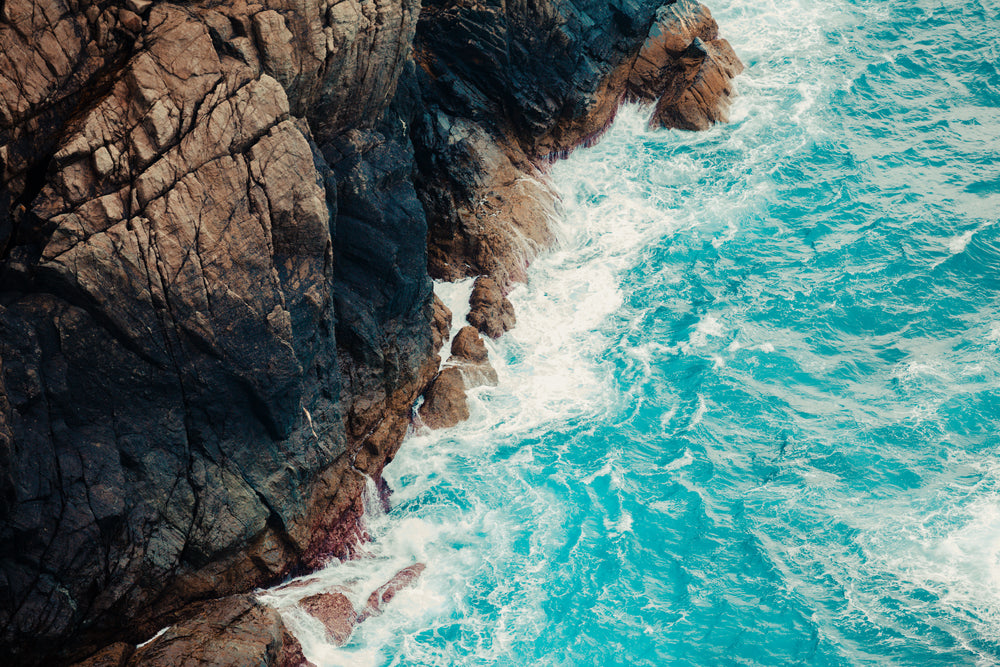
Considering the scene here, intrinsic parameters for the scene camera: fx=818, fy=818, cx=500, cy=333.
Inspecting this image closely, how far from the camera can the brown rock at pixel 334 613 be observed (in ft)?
80.0

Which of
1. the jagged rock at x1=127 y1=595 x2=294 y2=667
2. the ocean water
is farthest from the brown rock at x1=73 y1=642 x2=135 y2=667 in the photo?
the ocean water

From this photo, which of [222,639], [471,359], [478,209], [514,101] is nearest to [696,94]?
[514,101]

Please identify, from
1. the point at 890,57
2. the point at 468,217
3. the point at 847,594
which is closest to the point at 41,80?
the point at 468,217

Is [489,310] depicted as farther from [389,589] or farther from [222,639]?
[222,639]

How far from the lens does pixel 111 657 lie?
827 inches

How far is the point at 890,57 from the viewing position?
161 feet

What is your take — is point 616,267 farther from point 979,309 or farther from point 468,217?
point 979,309

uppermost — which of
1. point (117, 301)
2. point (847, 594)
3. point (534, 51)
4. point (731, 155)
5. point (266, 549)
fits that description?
point (534, 51)

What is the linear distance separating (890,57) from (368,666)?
4564cm

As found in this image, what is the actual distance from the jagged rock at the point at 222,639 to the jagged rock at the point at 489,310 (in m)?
14.9

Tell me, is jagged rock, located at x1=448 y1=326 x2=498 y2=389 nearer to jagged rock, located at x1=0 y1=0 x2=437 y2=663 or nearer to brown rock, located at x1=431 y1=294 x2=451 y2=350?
brown rock, located at x1=431 y1=294 x2=451 y2=350

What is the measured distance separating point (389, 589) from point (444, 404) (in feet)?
26.0

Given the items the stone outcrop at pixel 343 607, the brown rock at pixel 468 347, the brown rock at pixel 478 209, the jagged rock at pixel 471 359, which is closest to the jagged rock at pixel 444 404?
the jagged rock at pixel 471 359

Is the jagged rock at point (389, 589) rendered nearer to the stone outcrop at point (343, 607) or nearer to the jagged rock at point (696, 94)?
the stone outcrop at point (343, 607)
